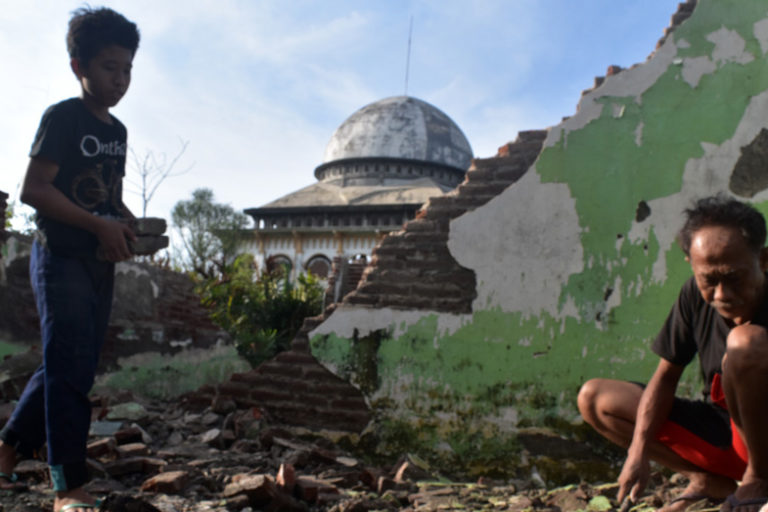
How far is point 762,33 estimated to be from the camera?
350cm

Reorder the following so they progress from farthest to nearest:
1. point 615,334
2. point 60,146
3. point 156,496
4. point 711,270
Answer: point 615,334 → point 156,496 → point 60,146 → point 711,270

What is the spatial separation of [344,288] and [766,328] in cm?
779

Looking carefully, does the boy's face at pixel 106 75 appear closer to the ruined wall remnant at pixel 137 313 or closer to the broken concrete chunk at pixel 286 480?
the broken concrete chunk at pixel 286 480

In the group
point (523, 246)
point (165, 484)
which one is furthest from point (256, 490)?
point (523, 246)

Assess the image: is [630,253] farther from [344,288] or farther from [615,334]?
[344,288]

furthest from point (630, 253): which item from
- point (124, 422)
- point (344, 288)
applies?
point (344, 288)

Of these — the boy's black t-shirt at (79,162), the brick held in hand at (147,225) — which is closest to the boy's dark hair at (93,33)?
the boy's black t-shirt at (79,162)

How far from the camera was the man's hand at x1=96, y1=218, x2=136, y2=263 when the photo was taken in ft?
6.91

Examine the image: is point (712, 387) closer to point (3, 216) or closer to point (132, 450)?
point (132, 450)

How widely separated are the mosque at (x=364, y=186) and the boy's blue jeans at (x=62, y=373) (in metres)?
24.2

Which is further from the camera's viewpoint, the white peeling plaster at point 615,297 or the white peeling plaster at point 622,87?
the white peeling plaster at point 622,87

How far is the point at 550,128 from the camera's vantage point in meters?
3.71

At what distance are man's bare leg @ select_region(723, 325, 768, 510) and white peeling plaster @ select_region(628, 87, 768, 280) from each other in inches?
61.1

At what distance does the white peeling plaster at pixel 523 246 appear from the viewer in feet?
11.7
